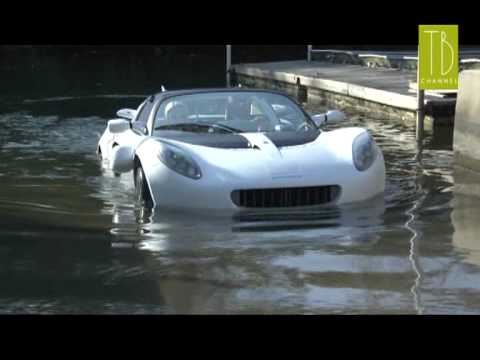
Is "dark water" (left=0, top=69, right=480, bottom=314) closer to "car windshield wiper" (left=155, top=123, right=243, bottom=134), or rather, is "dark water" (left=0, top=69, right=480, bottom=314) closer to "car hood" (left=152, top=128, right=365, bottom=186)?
"car hood" (left=152, top=128, right=365, bottom=186)

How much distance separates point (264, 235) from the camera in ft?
25.8

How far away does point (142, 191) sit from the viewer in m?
9.32

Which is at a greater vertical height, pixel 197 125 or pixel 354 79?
pixel 197 125

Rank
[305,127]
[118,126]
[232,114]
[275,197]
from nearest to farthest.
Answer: [275,197] → [305,127] → [232,114] → [118,126]

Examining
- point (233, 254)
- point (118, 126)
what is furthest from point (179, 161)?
point (233, 254)

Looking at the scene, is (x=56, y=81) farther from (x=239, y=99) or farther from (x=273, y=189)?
(x=273, y=189)

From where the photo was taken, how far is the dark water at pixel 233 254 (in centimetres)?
586

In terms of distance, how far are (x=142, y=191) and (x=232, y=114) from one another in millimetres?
1590

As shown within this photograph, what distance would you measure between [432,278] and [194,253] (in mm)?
1872

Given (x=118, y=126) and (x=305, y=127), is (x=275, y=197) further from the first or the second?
(x=118, y=126)

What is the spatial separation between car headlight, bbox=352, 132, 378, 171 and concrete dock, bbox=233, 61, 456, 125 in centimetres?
663

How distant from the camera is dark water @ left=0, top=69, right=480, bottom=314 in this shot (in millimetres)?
5859

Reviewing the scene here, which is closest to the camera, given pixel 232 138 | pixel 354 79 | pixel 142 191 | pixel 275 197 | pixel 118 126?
pixel 275 197

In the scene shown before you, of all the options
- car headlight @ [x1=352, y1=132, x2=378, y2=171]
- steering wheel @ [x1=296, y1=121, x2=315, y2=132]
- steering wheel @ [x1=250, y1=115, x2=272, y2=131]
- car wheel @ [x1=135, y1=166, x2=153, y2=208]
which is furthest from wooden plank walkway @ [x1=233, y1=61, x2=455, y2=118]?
car wheel @ [x1=135, y1=166, x2=153, y2=208]
